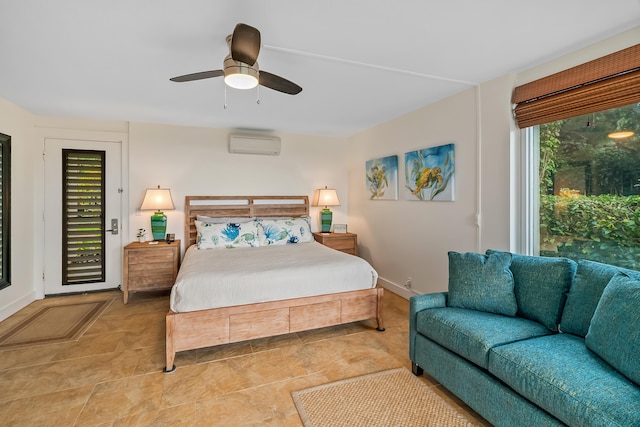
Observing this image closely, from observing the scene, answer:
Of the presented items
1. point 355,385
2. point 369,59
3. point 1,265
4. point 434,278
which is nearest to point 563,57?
point 369,59

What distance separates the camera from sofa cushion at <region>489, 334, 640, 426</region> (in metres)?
1.25

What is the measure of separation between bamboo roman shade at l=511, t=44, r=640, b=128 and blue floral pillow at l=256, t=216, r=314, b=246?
9.53ft

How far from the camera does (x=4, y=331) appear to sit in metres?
3.08

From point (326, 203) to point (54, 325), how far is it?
144 inches

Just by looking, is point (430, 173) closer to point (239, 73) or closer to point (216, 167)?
point (239, 73)

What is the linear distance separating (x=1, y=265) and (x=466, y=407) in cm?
475

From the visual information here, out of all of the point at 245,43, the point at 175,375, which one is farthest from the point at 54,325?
the point at 245,43

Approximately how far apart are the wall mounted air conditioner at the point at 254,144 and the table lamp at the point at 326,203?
996 millimetres

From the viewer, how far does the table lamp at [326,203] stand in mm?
5023

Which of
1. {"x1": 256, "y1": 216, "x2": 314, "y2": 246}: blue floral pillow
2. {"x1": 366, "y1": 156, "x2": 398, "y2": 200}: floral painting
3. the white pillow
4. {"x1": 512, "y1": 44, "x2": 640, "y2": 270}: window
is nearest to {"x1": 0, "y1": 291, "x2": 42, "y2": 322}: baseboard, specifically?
the white pillow

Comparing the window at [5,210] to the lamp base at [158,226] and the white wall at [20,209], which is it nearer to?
the white wall at [20,209]

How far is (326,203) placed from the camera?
5016 millimetres

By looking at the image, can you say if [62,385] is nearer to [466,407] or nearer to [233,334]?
[233,334]

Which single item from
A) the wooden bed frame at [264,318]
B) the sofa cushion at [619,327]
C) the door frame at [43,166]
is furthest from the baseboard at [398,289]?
the door frame at [43,166]
